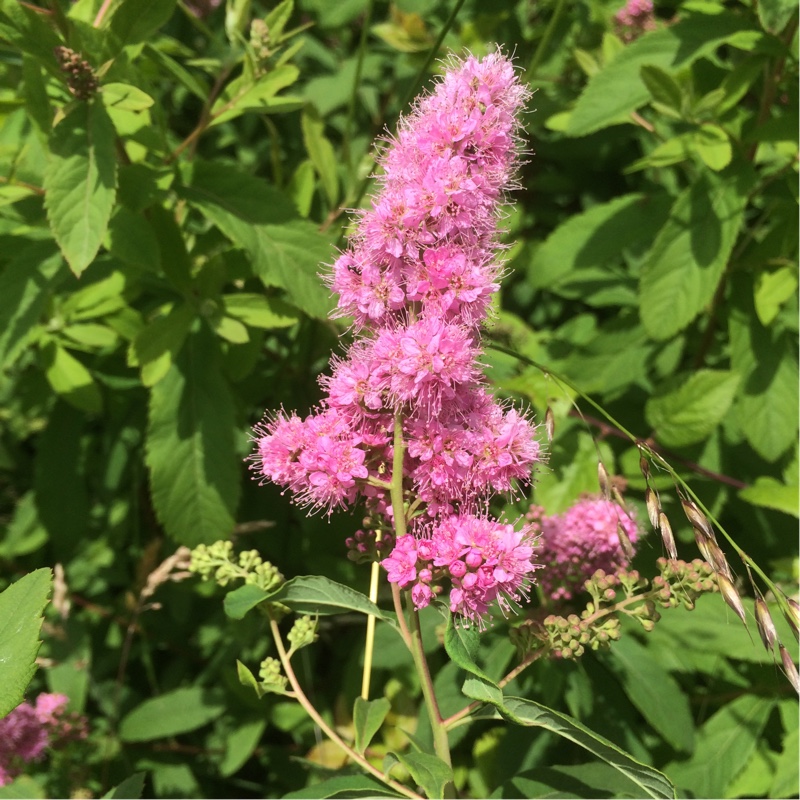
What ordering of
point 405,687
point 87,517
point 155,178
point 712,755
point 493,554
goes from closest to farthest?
point 493,554
point 155,178
point 712,755
point 405,687
point 87,517

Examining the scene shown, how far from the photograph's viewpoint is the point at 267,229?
2.01 meters

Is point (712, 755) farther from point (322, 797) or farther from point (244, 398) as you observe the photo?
point (244, 398)

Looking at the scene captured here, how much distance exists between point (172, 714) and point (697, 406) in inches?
67.3

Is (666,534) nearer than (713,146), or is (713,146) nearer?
(666,534)

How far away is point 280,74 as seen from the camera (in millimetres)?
2039

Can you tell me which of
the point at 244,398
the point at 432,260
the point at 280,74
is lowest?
the point at 432,260

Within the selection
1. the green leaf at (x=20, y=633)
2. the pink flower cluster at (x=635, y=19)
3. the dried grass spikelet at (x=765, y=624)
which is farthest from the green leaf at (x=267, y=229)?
the pink flower cluster at (x=635, y=19)

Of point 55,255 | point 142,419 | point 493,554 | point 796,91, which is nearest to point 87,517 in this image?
point 142,419

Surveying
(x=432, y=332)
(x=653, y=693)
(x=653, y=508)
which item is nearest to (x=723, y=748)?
(x=653, y=693)

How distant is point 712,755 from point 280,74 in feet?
6.79

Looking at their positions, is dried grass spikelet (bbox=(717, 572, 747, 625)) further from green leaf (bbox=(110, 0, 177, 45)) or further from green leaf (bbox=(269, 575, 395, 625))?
green leaf (bbox=(110, 0, 177, 45))

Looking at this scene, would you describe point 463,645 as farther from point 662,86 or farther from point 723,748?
point 662,86

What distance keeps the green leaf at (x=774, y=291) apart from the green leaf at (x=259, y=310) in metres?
1.26

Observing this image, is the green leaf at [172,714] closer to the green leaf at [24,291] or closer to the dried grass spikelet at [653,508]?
the green leaf at [24,291]
